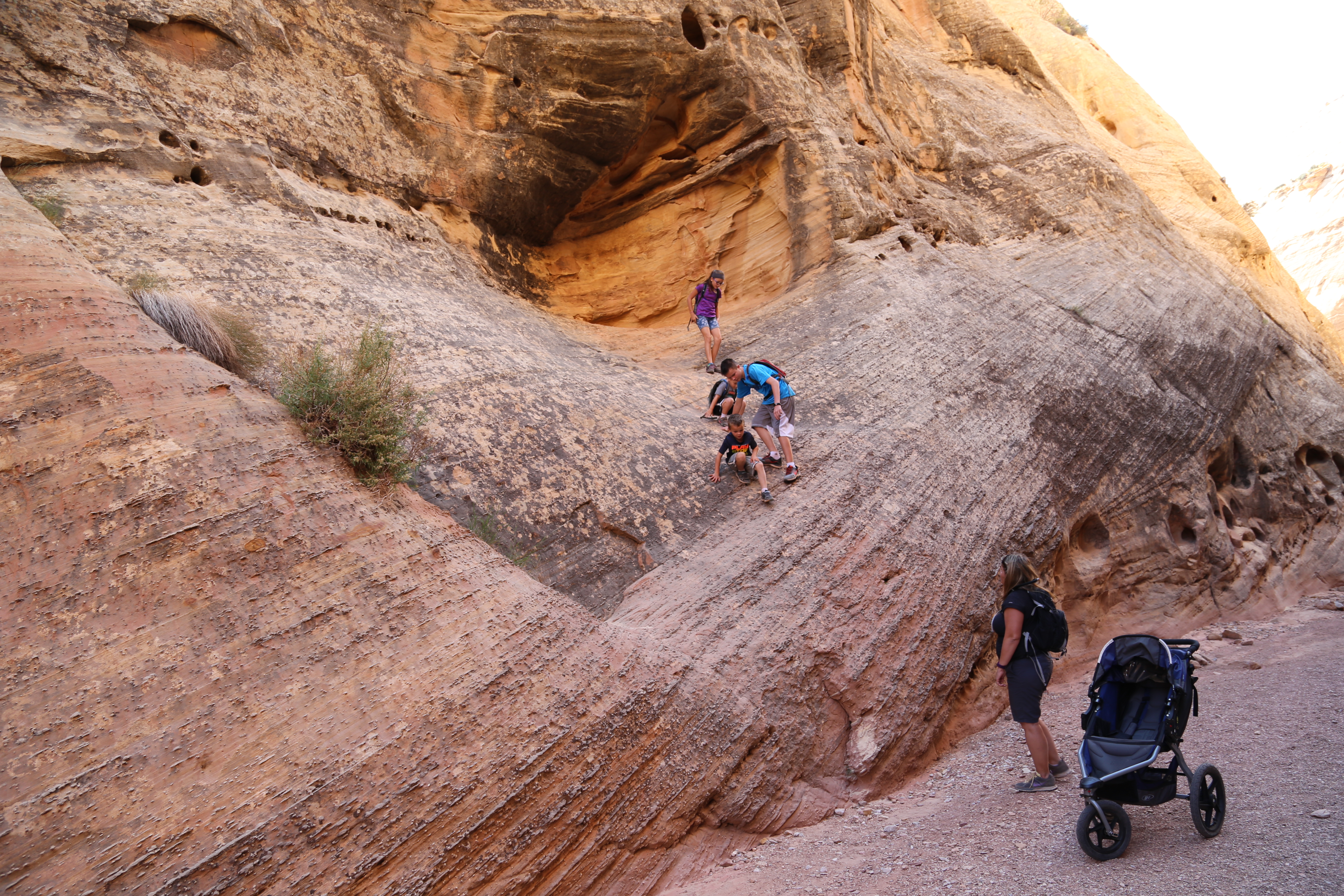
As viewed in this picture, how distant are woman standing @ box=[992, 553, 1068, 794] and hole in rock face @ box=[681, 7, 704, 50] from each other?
8111mm

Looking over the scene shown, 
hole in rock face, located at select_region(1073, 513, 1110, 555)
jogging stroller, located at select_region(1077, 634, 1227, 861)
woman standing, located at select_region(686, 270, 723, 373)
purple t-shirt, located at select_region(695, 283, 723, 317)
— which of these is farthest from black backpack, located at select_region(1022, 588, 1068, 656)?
purple t-shirt, located at select_region(695, 283, 723, 317)

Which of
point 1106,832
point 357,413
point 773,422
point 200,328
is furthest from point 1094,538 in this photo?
point 200,328

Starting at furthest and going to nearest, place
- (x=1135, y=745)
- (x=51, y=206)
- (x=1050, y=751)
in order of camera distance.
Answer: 1. (x=51, y=206)
2. (x=1050, y=751)
3. (x=1135, y=745)

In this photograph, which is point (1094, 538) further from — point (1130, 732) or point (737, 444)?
point (1130, 732)

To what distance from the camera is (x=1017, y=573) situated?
5.29 m

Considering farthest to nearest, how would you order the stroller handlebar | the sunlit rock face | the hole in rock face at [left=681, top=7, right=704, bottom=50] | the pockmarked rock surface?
1. the sunlit rock face
2. the hole in rock face at [left=681, top=7, right=704, bottom=50]
3. the stroller handlebar
4. the pockmarked rock surface

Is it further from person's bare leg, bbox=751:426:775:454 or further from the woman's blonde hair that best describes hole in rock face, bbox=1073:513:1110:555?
the woman's blonde hair

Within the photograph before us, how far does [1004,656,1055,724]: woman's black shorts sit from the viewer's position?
5164 millimetres

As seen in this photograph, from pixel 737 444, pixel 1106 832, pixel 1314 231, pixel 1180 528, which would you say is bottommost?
pixel 1106 832

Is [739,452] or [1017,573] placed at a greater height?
[1017,573]

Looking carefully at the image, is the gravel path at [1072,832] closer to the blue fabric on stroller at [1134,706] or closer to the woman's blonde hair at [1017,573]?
the blue fabric on stroller at [1134,706]

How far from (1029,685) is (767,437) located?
3.04 meters

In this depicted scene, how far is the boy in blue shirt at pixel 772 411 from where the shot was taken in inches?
287

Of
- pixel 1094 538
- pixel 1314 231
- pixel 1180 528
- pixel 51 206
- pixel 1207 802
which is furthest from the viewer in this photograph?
pixel 1314 231
